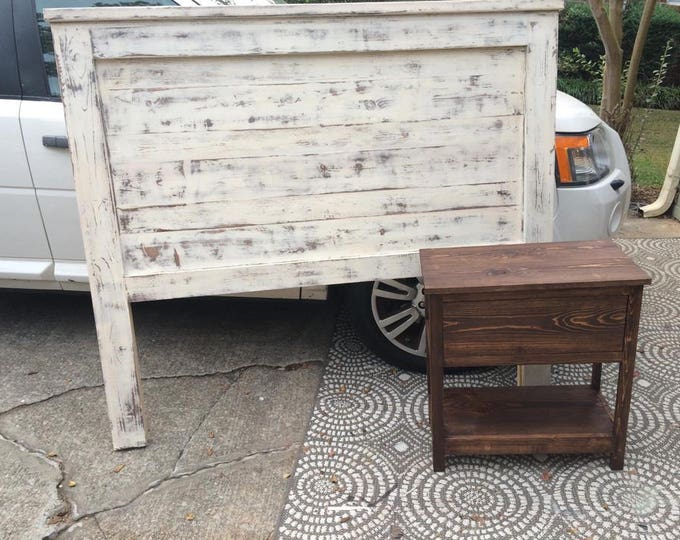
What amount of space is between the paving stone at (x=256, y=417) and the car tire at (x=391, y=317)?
1.23ft

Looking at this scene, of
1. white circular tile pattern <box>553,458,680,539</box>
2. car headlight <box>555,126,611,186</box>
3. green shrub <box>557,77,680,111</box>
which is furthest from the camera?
green shrub <box>557,77,680,111</box>

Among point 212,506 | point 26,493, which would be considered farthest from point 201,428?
point 26,493

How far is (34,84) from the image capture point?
3348 millimetres

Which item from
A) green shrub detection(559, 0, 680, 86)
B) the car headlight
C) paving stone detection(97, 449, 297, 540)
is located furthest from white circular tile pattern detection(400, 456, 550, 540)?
green shrub detection(559, 0, 680, 86)

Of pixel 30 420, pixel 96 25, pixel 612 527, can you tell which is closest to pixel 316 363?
pixel 30 420

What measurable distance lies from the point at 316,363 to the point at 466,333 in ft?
4.18

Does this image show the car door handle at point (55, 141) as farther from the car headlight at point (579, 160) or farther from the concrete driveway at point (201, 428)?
the car headlight at point (579, 160)

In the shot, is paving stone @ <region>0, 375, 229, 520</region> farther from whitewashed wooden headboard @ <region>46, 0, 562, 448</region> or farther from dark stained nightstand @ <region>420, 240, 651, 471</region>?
dark stained nightstand @ <region>420, 240, 651, 471</region>

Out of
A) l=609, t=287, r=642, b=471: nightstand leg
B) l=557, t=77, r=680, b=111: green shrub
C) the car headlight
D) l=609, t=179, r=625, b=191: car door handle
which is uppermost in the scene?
the car headlight

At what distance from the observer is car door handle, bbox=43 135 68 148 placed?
327cm

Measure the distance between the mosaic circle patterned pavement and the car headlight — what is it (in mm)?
1013

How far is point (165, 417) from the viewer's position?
10.2 feet

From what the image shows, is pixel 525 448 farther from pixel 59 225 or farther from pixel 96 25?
pixel 59 225

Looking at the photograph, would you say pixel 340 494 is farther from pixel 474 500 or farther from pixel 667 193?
pixel 667 193
